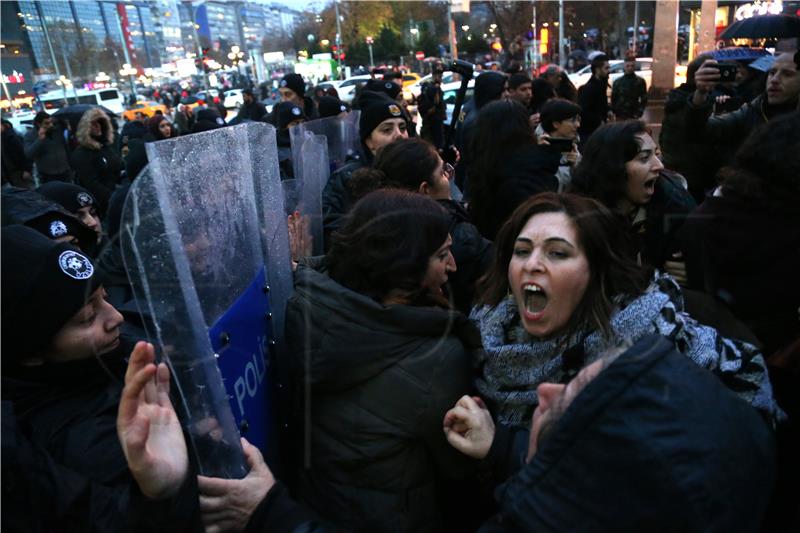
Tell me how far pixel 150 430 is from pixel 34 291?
1.45ft

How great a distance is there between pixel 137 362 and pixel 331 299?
2.09ft

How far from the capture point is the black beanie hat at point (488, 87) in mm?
6086

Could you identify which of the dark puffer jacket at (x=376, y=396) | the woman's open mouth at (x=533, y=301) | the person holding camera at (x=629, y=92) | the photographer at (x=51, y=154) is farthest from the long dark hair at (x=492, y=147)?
the photographer at (x=51, y=154)

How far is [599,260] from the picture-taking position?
176 centimetres

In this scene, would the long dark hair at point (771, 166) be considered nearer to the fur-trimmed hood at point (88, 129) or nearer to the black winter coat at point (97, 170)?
the black winter coat at point (97, 170)

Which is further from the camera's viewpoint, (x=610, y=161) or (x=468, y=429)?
(x=610, y=161)

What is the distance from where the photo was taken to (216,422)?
1.22 m

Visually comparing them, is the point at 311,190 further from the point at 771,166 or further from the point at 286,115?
the point at 286,115

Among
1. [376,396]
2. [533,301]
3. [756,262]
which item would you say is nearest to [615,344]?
[533,301]

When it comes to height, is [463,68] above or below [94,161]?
above

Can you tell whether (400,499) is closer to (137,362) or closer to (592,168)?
(137,362)

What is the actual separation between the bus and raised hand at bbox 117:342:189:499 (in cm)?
3269

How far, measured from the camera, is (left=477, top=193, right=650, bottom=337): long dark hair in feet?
5.60

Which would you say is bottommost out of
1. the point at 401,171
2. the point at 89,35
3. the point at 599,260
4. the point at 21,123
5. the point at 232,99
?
the point at 232,99
